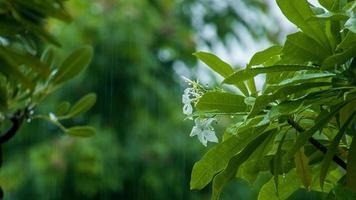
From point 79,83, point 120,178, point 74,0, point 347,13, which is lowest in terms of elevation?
point 120,178

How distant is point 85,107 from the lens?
122 centimetres

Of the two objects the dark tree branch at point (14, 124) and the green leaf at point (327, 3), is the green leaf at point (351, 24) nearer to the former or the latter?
the green leaf at point (327, 3)

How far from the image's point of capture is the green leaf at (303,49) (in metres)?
0.67

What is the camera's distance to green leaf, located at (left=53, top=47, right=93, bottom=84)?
1.15 m

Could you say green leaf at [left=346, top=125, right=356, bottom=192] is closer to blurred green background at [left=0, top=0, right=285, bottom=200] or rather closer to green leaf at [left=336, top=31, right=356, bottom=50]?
green leaf at [left=336, top=31, right=356, bottom=50]

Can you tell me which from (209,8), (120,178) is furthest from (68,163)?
(209,8)

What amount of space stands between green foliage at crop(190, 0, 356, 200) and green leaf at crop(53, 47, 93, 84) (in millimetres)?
416

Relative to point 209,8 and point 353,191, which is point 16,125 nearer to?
point 353,191

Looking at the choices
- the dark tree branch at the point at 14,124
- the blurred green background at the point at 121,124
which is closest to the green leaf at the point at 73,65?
the dark tree branch at the point at 14,124

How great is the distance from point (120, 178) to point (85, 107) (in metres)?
3.67

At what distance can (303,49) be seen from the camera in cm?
67

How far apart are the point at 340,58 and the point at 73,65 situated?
62 cm

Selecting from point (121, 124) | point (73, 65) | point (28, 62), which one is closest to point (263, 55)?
point (28, 62)

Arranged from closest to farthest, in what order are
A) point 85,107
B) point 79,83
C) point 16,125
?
point 16,125 < point 85,107 < point 79,83
